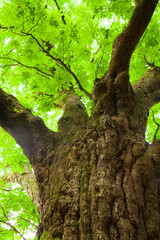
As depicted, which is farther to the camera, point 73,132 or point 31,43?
point 31,43

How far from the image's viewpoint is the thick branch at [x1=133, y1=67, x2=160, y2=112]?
3294 millimetres

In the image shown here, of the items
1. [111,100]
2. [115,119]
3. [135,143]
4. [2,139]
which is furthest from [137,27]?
[2,139]

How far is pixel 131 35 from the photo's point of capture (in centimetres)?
247

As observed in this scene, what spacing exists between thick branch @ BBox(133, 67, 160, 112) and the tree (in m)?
0.02

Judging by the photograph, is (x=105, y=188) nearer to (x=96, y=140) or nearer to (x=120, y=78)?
(x=96, y=140)

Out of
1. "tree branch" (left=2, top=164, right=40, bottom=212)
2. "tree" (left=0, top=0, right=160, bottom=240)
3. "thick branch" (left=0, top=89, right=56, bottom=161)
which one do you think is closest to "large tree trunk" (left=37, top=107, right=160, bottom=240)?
"tree" (left=0, top=0, right=160, bottom=240)

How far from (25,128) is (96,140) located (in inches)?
53.2

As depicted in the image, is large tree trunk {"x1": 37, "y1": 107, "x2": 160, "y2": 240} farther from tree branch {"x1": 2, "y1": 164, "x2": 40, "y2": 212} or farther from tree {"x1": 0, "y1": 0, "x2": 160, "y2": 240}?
tree branch {"x1": 2, "y1": 164, "x2": 40, "y2": 212}

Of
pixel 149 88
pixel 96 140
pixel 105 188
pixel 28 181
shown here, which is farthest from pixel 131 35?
pixel 28 181

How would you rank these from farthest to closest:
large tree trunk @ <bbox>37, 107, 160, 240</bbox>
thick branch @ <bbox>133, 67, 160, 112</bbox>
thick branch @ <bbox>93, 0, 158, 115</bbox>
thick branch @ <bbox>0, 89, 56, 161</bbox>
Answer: thick branch @ <bbox>133, 67, 160, 112</bbox> < thick branch @ <bbox>0, 89, 56, 161</bbox> < thick branch @ <bbox>93, 0, 158, 115</bbox> < large tree trunk @ <bbox>37, 107, 160, 240</bbox>

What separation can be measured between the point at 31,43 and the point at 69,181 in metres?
2.83

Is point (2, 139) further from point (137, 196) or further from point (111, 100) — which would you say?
point (137, 196)

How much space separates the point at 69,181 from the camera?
213cm

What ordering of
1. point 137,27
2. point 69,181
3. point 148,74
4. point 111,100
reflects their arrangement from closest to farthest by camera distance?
point 69,181 < point 137,27 < point 111,100 < point 148,74
